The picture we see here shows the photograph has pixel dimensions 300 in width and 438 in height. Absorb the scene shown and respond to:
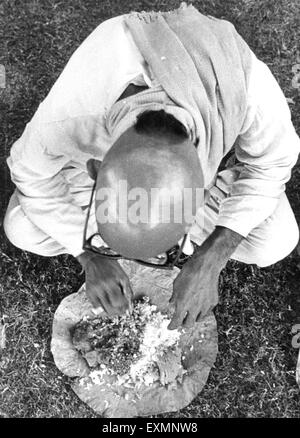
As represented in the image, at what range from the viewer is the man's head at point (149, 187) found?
115 centimetres

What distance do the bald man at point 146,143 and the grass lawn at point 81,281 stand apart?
0.33m

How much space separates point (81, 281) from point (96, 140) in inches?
36.2

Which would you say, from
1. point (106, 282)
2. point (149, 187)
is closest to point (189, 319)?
point (106, 282)

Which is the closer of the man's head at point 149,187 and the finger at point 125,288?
the man's head at point 149,187

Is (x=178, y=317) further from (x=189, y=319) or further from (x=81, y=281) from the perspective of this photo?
(x=81, y=281)

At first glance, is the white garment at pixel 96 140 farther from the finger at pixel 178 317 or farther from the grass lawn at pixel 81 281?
the grass lawn at pixel 81 281

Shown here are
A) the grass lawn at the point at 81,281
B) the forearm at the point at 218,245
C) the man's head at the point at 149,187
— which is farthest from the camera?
the grass lawn at the point at 81,281

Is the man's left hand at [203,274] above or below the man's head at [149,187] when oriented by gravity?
below

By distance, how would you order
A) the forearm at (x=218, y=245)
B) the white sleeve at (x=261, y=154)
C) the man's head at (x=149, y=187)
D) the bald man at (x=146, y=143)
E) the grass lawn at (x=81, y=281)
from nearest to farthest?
1. the man's head at (x=149, y=187)
2. the bald man at (x=146, y=143)
3. the white sleeve at (x=261, y=154)
4. the forearm at (x=218, y=245)
5. the grass lawn at (x=81, y=281)

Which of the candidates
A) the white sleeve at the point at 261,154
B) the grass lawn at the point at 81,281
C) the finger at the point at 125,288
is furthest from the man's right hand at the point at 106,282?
the grass lawn at the point at 81,281

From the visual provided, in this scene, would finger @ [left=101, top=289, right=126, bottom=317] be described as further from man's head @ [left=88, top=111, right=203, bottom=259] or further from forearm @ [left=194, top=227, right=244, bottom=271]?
man's head @ [left=88, top=111, right=203, bottom=259]

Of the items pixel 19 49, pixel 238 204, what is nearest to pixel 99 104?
pixel 238 204

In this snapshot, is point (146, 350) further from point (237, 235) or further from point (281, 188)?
point (281, 188)

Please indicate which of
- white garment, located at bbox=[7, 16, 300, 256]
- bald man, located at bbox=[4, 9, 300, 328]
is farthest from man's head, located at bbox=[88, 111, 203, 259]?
white garment, located at bbox=[7, 16, 300, 256]
